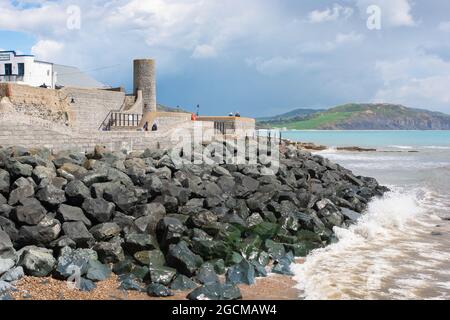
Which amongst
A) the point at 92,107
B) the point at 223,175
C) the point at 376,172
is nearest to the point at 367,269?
the point at 223,175

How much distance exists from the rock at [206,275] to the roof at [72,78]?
31026mm

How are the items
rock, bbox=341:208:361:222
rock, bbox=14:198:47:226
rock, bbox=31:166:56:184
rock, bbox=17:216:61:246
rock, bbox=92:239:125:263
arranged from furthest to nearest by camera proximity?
rock, bbox=341:208:361:222 → rock, bbox=31:166:56:184 → rock, bbox=14:198:47:226 → rock, bbox=17:216:61:246 → rock, bbox=92:239:125:263

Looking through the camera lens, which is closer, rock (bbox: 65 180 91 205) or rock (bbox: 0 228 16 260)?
rock (bbox: 0 228 16 260)

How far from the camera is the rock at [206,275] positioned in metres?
7.20

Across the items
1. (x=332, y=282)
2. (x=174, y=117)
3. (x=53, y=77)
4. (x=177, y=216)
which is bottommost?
(x=332, y=282)

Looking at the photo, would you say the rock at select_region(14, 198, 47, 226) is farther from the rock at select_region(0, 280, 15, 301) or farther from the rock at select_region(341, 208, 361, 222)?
the rock at select_region(341, 208, 361, 222)

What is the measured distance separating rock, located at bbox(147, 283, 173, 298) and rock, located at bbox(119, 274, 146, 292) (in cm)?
15

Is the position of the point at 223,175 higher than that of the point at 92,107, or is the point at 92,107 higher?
the point at 92,107

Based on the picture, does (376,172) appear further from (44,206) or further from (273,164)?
(44,206)

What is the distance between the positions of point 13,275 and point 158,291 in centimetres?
206

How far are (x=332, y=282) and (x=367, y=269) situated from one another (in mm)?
1059

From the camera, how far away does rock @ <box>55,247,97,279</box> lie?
7020mm

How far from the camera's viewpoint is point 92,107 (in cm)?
2406

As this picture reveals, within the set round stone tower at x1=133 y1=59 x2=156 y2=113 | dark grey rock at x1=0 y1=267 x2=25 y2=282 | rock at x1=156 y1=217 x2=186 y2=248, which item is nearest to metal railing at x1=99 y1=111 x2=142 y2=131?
round stone tower at x1=133 y1=59 x2=156 y2=113
